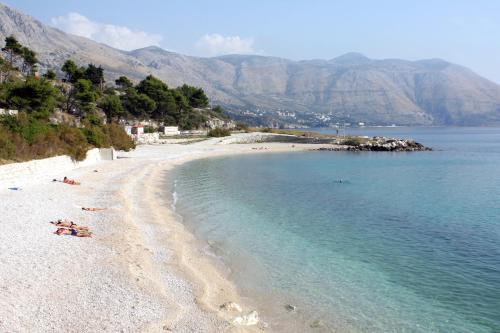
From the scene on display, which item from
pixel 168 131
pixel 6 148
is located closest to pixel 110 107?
pixel 168 131

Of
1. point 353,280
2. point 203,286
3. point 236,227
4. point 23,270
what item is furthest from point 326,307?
point 236,227

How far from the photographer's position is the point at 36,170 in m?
33.9

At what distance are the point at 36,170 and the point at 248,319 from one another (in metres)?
26.9

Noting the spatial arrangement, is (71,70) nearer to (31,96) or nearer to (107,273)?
(31,96)

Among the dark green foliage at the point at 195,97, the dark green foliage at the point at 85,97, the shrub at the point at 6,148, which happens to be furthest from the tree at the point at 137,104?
the shrub at the point at 6,148

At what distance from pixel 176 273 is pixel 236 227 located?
8.79 m

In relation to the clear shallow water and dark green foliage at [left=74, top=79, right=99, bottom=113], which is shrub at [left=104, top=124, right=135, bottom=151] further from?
the clear shallow water

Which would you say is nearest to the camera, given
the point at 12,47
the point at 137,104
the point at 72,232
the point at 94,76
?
the point at 72,232

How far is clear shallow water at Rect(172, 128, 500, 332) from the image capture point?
13.9 metres

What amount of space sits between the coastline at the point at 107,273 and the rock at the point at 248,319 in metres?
0.16

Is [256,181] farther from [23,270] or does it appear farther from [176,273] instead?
[23,270]

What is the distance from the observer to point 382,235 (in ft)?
77.4

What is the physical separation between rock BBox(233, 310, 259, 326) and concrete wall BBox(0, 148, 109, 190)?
860 inches

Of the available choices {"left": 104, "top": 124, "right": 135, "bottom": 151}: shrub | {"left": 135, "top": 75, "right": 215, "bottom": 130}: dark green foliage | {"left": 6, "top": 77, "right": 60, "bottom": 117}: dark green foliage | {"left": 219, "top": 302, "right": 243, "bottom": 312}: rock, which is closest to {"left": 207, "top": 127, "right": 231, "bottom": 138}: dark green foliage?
{"left": 135, "top": 75, "right": 215, "bottom": 130}: dark green foliage
